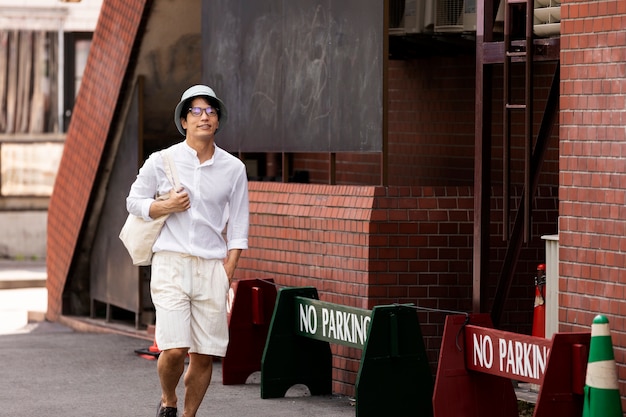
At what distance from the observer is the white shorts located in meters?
8.06

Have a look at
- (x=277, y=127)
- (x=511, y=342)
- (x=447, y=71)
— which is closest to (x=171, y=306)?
(x=511, y=342)

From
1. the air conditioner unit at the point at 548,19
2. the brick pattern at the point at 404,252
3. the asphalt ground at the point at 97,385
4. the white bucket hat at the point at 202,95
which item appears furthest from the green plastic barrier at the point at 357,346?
the air conditioner unit at the point at 548,19

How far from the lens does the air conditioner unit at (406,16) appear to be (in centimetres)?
1093

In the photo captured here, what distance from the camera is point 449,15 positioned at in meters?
10.8

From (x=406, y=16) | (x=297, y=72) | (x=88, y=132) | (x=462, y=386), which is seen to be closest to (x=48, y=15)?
(x=88, y=132)

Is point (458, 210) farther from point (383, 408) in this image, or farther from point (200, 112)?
point (200, 112)

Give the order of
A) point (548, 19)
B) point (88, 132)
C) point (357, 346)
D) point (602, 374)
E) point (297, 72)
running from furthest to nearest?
1. point (88, 132)
2. point (297, 72)
3. point (548, 19)
4. point (357, 346)
5. point (602, 374)

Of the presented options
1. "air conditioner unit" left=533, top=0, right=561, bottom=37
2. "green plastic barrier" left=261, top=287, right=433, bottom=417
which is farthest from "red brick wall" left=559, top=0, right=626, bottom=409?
"green plastic barrier" left=261, top=287, right=433, bottom=417

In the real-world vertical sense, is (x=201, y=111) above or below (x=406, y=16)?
below

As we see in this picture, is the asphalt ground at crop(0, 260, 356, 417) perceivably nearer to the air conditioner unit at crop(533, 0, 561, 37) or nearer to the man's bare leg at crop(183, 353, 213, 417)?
the man's bare leg at crop(183, 353, 213, 417)

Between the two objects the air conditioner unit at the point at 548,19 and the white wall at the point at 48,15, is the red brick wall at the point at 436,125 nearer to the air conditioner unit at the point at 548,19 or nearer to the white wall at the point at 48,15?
the air conditioner unit at the point at 548,19

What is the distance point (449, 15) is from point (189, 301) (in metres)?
3.66

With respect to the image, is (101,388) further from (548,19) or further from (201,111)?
(548,19)

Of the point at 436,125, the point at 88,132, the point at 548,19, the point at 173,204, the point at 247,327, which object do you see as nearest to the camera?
the point at 173,204
